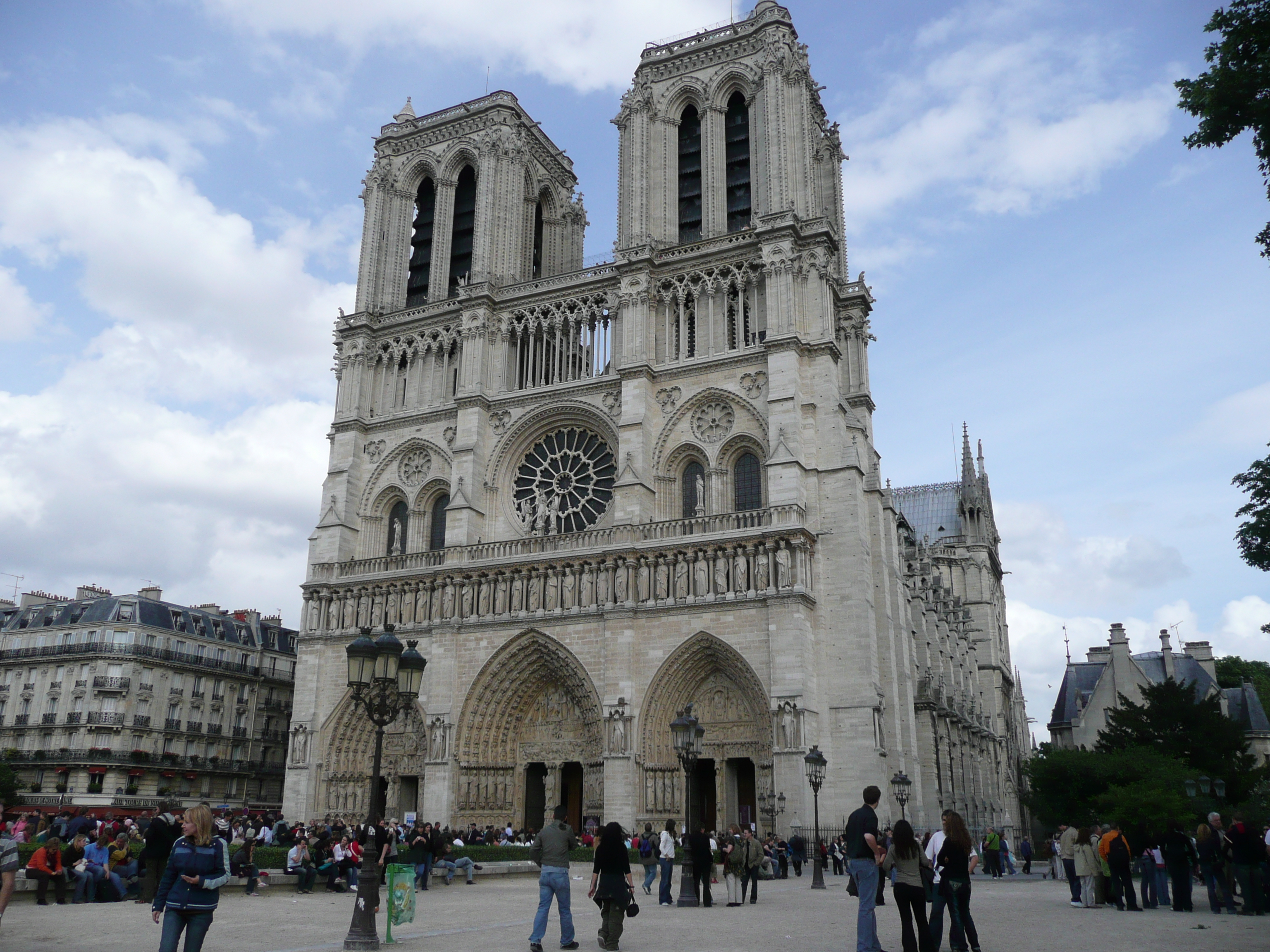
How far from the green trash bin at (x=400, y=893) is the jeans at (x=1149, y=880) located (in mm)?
10574

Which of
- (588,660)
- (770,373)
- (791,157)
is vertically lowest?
(588,660)

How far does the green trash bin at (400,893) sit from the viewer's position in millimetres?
10672

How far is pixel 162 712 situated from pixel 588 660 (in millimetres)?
19688

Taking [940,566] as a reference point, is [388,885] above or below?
below

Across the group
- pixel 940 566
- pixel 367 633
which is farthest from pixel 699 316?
pixel 940 566

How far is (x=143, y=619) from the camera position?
40406 millimetres

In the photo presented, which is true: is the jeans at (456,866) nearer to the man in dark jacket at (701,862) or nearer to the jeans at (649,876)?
the jeans at (649,876)

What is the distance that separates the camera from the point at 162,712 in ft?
131

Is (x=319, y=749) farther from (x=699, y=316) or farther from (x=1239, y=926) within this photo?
(x=1239, y=926)

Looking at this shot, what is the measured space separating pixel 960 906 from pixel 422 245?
3470cm

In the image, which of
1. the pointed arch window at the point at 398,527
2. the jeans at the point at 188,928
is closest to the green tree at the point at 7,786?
the pointed arch window at the point at 398,527

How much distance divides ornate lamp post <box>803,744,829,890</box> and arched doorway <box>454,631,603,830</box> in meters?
6.90

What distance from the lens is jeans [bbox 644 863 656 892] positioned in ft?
58.6

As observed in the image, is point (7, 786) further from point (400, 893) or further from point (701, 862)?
point (400, 893)
